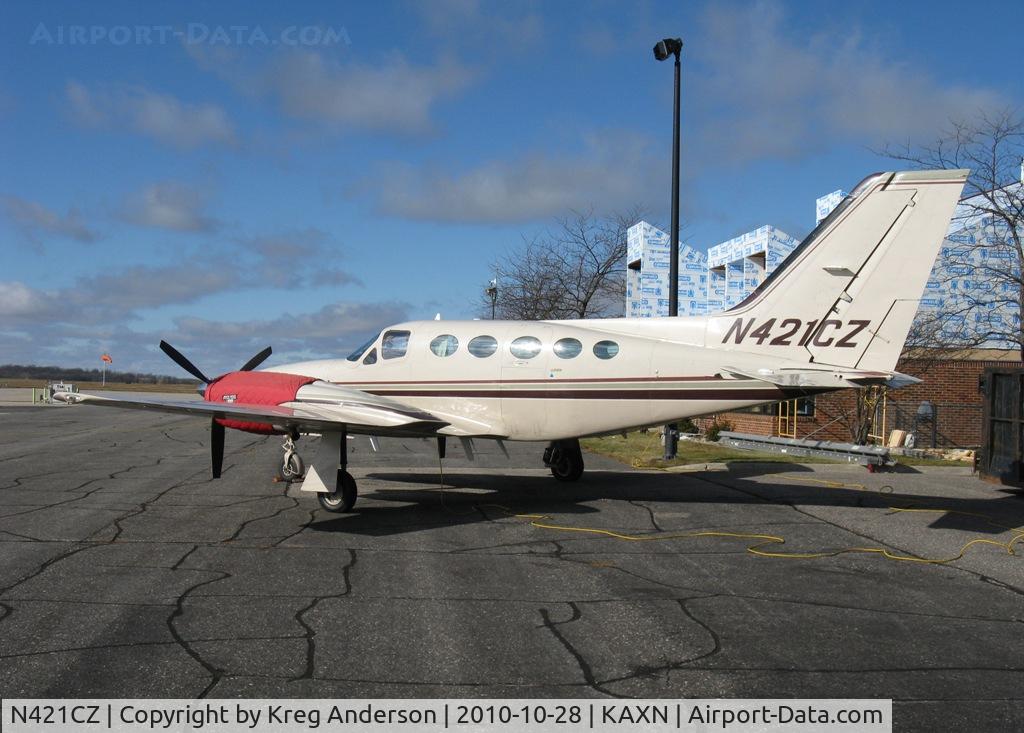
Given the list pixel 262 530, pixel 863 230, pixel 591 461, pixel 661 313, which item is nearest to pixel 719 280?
pixel 661 313

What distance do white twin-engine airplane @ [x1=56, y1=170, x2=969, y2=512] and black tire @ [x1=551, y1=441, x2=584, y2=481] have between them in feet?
9.39

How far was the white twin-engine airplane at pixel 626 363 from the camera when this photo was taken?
11.9 metres

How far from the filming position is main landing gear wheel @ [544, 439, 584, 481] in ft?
54.4

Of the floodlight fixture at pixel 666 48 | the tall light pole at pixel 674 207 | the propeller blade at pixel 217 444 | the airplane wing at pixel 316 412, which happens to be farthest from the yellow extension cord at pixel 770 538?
the floodlight fixture at pixel 666 48

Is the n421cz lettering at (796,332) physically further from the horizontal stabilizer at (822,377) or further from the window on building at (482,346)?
the window on building at (482,346)

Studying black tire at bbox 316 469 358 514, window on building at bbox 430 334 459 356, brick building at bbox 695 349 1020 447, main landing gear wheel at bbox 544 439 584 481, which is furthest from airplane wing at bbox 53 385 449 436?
brick building at bbox 695 349 1020 447

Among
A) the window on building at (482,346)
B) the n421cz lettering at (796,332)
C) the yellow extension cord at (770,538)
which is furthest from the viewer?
the window on building at (482,346)

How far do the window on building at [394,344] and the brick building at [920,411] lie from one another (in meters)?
16.1

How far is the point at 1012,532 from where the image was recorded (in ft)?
38.4

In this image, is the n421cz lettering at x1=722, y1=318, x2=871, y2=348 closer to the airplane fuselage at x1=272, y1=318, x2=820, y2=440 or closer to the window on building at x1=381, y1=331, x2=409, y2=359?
the airplane fuselage at x1=272, y1=318, x2=820, y2=440

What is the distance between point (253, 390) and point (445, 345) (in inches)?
126

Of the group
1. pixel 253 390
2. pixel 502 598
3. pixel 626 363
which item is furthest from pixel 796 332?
pixel 253 390

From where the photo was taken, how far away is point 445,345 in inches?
556

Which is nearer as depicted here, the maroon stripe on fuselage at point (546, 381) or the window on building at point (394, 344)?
the maroon stripe on fuselage at point (546, 381)
